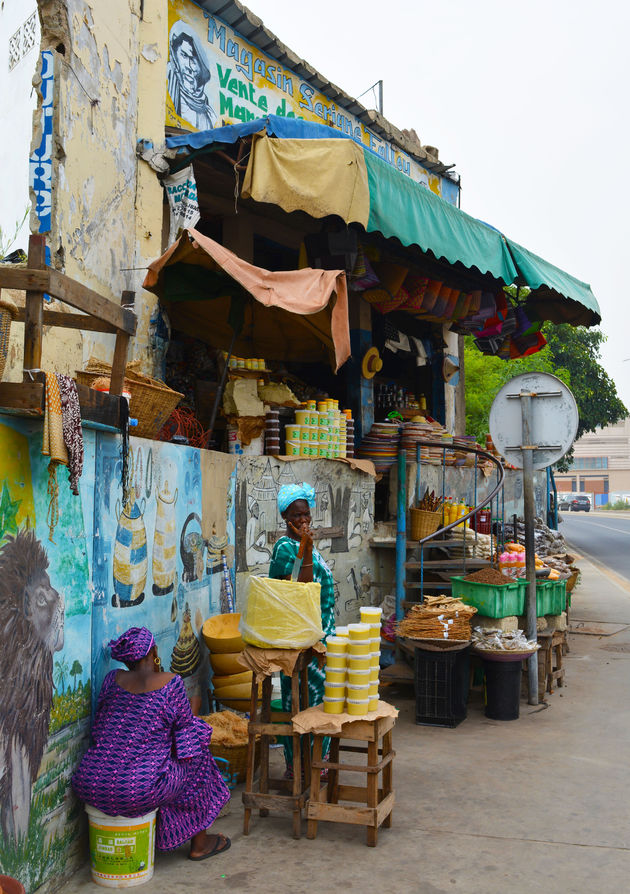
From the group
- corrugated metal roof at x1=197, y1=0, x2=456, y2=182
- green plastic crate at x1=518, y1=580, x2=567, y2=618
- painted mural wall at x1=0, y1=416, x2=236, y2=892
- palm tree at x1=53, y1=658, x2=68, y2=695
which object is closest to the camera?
painted mural wall at x1=0, y1=416, x2=236, y2=892

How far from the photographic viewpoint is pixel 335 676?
181 inches

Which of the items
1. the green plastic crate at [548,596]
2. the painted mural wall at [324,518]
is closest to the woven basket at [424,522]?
the painted mural wall at [324,518]

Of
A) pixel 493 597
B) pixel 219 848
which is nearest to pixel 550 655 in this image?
pixel 493 597

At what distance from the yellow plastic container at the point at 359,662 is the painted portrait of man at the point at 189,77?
657 cm

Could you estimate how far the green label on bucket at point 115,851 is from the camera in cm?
389

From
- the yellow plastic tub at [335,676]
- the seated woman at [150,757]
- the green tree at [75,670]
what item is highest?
the green tree at [75,670]

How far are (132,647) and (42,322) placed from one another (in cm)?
163

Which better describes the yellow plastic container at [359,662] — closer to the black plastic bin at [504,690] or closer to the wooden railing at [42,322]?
the wooden railing at [42,322]

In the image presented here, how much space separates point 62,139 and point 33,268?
12.4 ft

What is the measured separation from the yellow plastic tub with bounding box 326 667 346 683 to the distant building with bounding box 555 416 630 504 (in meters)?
97.8

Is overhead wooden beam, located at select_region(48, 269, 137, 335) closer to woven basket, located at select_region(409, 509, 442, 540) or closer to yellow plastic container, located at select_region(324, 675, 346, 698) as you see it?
yellow plastic container, located at select_region(324, 675, 346, 698)

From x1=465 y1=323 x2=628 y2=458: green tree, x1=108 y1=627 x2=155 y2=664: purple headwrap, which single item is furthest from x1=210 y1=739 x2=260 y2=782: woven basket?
x1=465 y1=323 x2=628 y2=458: green tree

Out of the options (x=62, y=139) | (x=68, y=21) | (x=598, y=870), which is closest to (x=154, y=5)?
(x=68, y=21)

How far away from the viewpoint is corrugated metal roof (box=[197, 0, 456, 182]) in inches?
371
